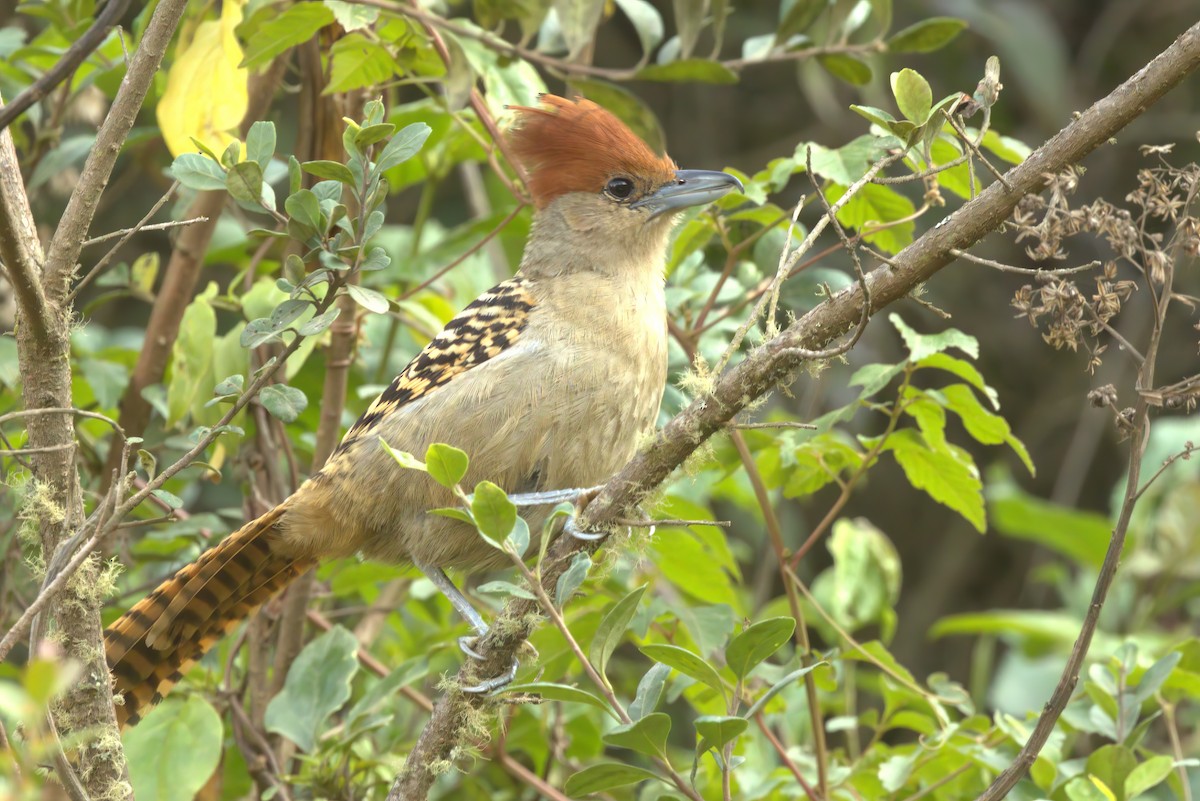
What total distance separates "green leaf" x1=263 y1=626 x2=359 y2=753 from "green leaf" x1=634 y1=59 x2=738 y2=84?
1592mm

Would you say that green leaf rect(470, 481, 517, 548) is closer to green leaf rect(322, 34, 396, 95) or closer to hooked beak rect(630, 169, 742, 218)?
green leaf rect(322, 34, 396, 95)

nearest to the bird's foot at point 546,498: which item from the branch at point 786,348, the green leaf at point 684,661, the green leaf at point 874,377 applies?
the branch at point 786,348

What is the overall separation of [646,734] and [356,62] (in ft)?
5.35

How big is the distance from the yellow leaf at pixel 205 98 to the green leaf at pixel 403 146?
0.98m

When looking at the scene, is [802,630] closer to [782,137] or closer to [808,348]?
[808,348]

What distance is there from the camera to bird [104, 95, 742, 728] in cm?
294

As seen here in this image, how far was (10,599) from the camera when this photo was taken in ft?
10.4

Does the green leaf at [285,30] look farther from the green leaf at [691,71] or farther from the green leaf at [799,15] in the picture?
the green leaf at [799,15]

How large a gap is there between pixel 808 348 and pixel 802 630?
955 millimetres

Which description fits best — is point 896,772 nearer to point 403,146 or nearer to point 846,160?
point 846,160

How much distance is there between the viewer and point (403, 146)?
7.04 ft

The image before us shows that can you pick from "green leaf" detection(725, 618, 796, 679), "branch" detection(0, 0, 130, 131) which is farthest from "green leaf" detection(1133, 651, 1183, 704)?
"branch" detection(0, 0, 130, 131)

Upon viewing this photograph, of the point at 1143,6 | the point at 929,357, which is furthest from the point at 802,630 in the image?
the point at 1143,6

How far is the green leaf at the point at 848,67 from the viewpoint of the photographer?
3303 millimetres
